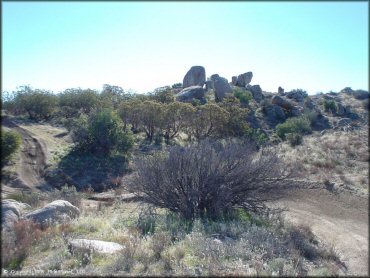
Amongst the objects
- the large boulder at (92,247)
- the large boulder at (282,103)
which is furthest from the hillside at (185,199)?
the large boulder at (282,103)

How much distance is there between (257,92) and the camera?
1668 inches

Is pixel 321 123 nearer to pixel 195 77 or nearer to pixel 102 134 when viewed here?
pixel 195 77

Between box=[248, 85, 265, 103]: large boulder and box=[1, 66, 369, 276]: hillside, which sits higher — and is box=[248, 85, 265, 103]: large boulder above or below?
above

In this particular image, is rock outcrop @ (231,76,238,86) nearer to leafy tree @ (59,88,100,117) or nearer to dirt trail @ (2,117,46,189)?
leafy tree @ (59,88,100,117)

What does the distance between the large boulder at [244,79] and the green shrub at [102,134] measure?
72.5ft

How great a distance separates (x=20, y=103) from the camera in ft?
116

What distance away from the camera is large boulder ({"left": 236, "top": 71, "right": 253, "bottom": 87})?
45594 mm

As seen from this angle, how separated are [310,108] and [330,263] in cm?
3116

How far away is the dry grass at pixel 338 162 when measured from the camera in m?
15.4

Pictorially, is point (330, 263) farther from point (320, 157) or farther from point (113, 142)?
point (113, 142)

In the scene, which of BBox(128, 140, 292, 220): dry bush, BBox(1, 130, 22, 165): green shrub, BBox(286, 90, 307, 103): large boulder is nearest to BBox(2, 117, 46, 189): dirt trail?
BBox(1, 130, 22, 165): green shrub

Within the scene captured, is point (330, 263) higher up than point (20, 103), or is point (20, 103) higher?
point (20, 103)

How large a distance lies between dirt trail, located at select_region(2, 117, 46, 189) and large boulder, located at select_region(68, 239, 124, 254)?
1395cm

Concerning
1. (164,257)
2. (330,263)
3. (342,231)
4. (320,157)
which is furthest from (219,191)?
(320,157)
